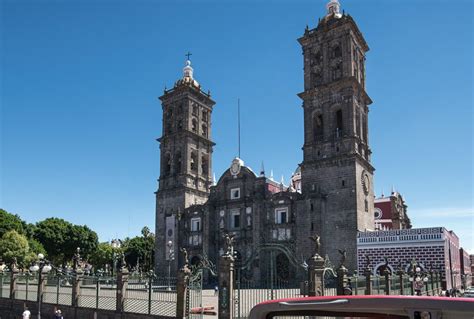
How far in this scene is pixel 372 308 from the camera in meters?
3.16

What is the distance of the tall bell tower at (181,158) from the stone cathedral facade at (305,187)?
0.37ft

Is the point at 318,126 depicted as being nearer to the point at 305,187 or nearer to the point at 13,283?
the point at 305,187

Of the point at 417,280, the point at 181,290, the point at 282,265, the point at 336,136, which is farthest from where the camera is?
the point at 282,265

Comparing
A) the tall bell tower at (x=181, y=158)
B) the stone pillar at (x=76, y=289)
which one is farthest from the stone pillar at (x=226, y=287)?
the tall bell tower at (x=181, y=158)

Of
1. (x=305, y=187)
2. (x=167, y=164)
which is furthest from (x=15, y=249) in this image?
(x=305, y=187)

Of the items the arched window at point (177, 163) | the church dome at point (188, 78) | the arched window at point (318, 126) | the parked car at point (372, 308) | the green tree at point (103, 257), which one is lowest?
the green tree at point (103, 257)

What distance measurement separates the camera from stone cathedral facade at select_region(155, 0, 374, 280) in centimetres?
3709

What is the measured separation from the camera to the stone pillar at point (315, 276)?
598 inches

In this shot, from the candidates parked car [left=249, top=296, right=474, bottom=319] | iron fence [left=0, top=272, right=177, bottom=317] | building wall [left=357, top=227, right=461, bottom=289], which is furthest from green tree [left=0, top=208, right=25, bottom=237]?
parked car [left=249, top=296, right=474, bottom=319]

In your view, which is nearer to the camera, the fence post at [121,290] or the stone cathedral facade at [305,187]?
the fence post at [121,290]

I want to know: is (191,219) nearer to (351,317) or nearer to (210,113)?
(210,113)

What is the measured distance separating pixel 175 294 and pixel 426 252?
22725 mm

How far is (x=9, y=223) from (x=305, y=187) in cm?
3401

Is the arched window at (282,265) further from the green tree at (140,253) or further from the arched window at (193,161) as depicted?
the green tree at (140,253)
